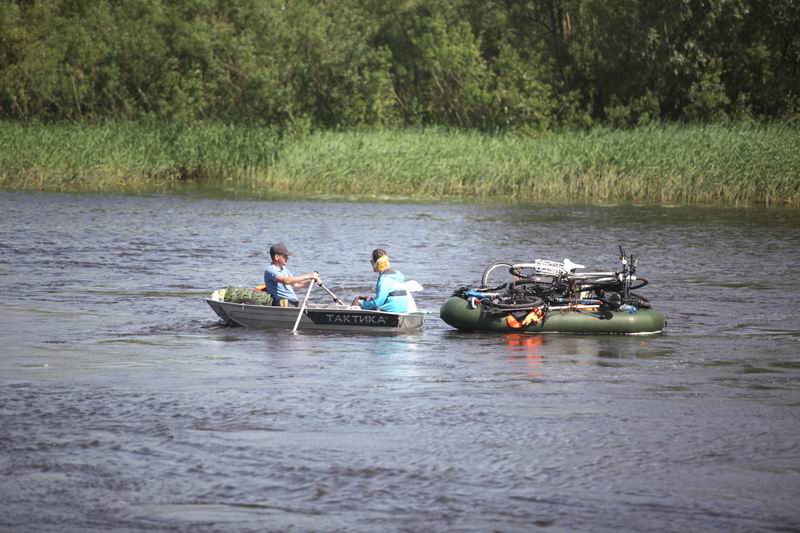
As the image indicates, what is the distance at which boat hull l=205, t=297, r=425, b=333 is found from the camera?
61.4 feet

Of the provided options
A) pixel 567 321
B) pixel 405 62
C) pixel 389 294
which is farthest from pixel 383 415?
pixel 405 62

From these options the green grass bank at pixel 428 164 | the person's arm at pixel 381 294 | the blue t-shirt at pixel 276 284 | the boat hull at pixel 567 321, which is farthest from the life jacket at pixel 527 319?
the green grass bank at pixel 428 164

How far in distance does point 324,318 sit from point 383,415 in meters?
5.20

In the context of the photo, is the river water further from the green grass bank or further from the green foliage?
the green foliage

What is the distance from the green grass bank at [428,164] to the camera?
1555 inches

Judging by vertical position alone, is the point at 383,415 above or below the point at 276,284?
below

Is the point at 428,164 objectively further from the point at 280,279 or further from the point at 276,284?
the point at 280,279

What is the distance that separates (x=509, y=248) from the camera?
31250mm

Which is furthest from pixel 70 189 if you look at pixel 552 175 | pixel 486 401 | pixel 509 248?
pixel 486 401

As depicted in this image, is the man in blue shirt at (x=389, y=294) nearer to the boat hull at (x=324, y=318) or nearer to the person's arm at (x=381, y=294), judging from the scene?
the person's arm at (x=381, y=294)

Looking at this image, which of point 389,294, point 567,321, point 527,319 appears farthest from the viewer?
point 567,321

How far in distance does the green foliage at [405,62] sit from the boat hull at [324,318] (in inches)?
1310

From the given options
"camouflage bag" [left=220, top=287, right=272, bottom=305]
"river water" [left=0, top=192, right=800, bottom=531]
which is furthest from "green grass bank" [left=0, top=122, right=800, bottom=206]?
"camouflage bag" [left=220, top=287, right=272, bottom=305]

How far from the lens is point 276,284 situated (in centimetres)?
1942
